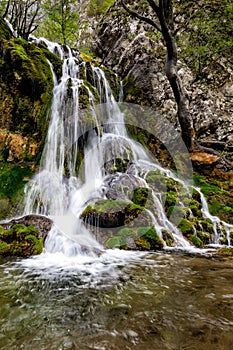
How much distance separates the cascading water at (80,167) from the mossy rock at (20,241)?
0.33 m

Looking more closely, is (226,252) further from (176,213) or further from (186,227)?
(176,213)

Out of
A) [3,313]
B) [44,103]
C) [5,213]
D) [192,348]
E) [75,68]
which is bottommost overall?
[192,348]

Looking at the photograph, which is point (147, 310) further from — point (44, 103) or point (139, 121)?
point (139, 121)

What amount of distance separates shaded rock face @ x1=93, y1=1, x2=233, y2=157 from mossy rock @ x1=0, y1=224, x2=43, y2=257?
10.4m

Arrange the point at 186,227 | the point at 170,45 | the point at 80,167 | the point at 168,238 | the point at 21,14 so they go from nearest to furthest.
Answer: the point at 168,238, the point at 186,227, the point at 170,45, the point at 80,167, the point at 21,14

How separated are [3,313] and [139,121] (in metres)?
12.1

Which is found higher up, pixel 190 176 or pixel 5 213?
pixel 190 176

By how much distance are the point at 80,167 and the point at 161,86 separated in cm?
824

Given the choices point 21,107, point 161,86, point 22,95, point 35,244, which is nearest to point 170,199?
point 35,244

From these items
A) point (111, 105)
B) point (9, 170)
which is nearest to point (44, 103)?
point (9, 170)

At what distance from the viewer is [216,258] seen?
16.6 ft

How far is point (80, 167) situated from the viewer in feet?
30.6

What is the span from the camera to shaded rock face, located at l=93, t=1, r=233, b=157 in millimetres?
12844

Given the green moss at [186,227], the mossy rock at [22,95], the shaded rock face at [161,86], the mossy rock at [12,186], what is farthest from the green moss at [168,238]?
the shaded rock face at [161,86]
